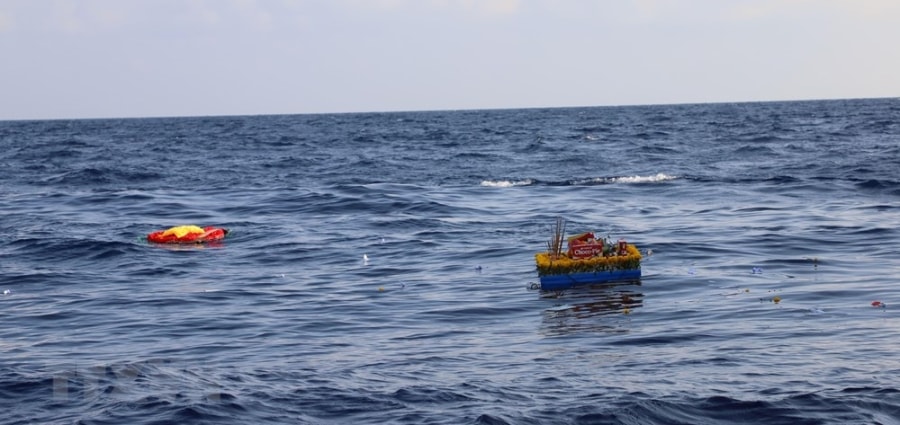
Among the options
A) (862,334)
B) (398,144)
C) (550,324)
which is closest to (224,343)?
(550,324)

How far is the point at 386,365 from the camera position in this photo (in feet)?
56.4

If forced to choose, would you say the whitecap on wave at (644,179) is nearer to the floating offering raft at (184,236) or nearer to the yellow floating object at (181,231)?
the floating offering raft at (184,236)

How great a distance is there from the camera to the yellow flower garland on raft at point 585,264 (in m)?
23.7

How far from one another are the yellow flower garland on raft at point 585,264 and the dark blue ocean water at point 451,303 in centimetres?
49

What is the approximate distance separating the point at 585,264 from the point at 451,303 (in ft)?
10.0

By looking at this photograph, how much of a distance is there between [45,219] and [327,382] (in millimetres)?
26140

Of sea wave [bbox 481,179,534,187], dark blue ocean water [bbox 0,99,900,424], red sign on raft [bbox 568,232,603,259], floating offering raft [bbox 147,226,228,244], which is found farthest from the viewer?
sea wave [bbox 481,179,534,187]

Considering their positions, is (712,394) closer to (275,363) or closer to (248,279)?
(275,363)

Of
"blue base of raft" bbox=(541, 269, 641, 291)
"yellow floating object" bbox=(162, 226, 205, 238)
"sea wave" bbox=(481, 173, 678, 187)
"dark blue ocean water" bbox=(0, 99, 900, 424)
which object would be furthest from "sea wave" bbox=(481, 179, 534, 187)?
"blue base of raft" bbox=(541, 269, 641, 291)

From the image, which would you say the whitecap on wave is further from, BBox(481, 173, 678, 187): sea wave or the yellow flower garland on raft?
the yellow flower garland on raft

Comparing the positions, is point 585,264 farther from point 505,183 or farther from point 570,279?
point 505,183

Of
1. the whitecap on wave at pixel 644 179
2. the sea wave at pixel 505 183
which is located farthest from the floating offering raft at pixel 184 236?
the whitecap on wave at pixel 644 179

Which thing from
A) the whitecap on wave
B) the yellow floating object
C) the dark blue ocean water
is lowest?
the dark blue ocean water

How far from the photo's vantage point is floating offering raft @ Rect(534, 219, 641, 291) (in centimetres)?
2364
